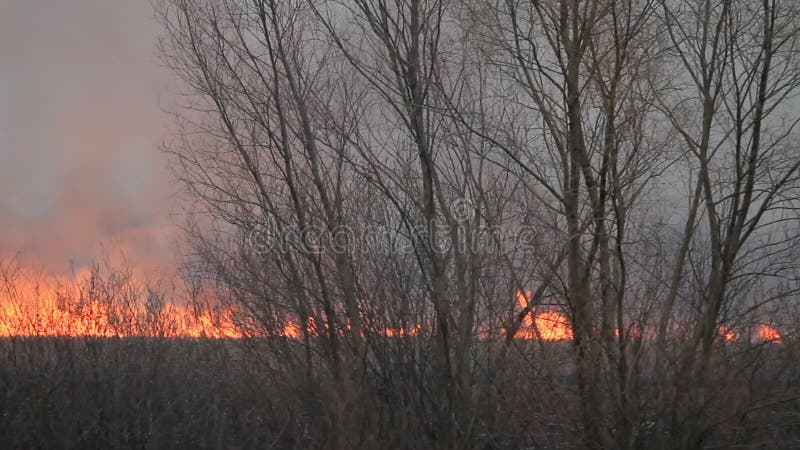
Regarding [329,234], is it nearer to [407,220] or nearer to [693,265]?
[407,220]

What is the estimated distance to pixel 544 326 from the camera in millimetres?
6789

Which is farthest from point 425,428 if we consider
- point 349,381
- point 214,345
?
point 214,345

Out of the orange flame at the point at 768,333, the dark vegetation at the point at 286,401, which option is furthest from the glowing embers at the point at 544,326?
the orange flame at the point at 768,333

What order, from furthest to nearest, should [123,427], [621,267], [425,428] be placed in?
[123,427]
[425,428]
[621,267]

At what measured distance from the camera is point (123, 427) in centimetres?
793

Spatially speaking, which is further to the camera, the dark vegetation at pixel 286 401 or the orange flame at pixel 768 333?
the orange flame at pixel 768 333

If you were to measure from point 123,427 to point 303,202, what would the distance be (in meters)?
3.09
